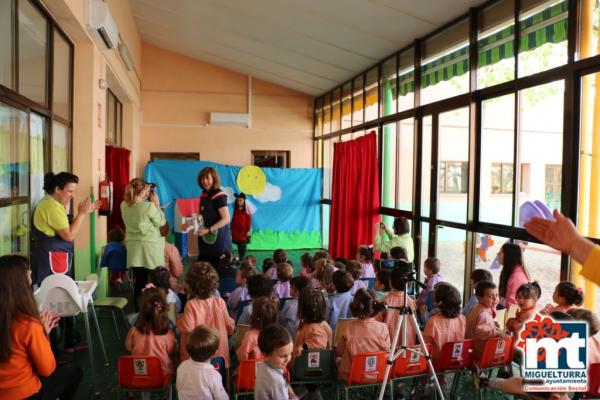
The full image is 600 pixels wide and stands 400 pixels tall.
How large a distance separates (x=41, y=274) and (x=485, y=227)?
3.51 m

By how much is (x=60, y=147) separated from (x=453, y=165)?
147 inches

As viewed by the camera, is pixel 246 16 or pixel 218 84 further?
pixel 218 84

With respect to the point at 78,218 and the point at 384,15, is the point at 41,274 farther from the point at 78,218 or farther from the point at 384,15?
the point at 384,15

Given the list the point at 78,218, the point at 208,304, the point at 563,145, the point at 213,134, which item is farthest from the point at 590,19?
the point at 213,134

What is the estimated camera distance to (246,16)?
18.6ft

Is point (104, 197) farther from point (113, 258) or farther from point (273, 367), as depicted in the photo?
point (273, 367)

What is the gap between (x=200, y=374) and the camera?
203 cm

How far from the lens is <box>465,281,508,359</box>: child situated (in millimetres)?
2730

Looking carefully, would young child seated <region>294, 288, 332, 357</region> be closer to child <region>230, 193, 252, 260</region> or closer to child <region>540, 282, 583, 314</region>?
child <region>540, 282, 583, 314</region>

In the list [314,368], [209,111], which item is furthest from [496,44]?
[209,111]

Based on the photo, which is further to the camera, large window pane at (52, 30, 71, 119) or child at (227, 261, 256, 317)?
large window pane at (52, 30, 71, 119)

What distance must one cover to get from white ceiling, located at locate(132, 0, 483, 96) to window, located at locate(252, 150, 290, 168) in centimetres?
133

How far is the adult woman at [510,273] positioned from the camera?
3.26 m

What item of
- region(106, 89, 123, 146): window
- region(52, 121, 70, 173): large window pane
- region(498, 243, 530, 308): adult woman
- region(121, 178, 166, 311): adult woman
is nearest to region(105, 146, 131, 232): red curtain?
region(106, 89, 123, 146): window
